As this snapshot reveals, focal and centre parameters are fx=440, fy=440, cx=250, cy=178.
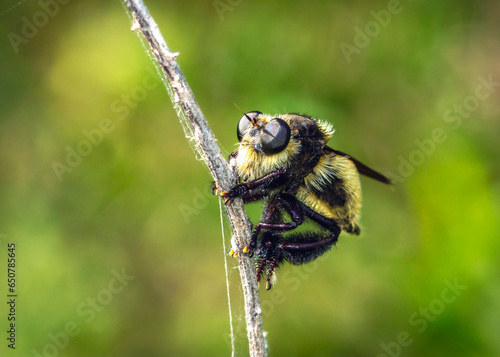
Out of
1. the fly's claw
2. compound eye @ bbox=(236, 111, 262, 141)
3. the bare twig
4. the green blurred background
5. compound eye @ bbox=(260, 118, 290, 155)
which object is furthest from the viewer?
the green blurred background

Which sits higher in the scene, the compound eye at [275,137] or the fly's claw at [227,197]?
the compound eye at [275,137]

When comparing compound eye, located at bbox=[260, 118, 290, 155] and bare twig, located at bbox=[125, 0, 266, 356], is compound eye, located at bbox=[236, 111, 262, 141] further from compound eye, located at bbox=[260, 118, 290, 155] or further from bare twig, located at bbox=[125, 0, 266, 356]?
bare twig, located at bbox=[125, 0, 266, 356]

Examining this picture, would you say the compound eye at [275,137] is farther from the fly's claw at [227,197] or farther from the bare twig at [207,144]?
the fly's claw at [227,197]

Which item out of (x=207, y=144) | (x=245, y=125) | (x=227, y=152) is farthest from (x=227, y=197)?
(x=227, y=152)

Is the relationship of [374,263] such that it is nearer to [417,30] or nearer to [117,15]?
[417,30]

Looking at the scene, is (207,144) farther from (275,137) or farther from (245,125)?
(245,125)

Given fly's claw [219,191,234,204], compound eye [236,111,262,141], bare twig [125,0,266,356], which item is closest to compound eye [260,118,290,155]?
compound eye [236,111,262,141]

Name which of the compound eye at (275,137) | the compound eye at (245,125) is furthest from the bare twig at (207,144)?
the compound eye at (245,125)

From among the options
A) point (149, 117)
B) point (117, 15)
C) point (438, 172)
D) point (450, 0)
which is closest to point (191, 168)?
point (149, 117)

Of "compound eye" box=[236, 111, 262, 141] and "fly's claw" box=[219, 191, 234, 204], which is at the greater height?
"compound eye" box=[236, 111, 262, 141]
